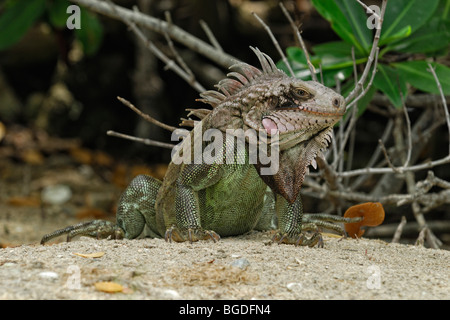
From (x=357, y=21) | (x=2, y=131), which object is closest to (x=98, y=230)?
(x=357, y=21)

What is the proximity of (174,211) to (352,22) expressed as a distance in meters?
2.55

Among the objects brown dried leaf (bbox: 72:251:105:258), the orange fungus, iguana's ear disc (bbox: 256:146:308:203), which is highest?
iguana's ear disc (bbox: 256:146:308:203)

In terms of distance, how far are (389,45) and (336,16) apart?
59 cm

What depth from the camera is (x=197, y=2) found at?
10.3m

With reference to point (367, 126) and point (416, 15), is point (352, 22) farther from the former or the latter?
point (367, 126)

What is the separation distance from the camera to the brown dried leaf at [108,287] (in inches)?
122

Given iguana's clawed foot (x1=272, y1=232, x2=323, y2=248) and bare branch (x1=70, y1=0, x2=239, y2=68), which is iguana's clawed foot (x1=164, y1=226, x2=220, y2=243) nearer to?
iguana's clawed foot (x1=272, y1=232, x2=323, y2=248)

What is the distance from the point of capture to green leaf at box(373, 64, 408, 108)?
5562 mm

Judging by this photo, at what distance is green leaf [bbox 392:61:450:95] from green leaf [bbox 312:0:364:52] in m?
0.53

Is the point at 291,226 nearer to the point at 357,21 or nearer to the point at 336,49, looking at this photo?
the point at 336,49

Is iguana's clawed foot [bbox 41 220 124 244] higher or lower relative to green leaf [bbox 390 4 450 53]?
lower

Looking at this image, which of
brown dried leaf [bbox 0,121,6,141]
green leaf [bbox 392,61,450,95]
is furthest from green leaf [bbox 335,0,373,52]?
brown dried leaf [bbox 0,121,6,141]

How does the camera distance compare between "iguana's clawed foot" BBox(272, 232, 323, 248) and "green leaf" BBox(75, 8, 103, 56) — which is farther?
"green leaf" BBox(75, 8, 103, 56)
